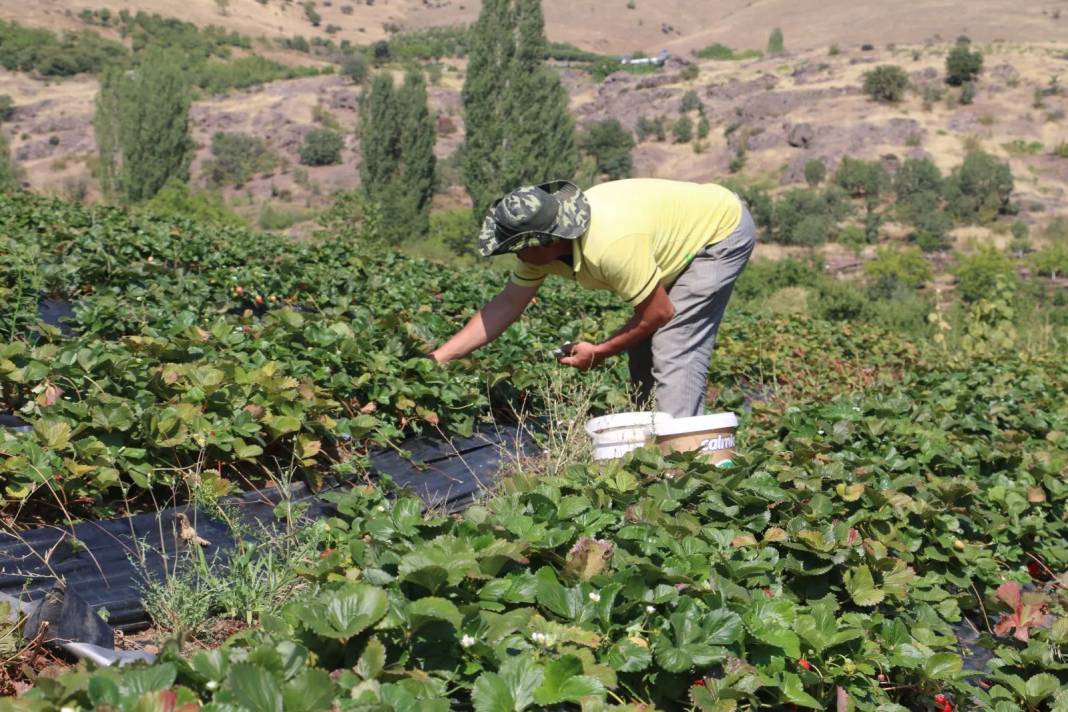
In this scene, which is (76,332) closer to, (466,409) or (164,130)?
(466,409)

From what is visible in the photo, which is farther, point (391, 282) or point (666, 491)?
point (391, 282)

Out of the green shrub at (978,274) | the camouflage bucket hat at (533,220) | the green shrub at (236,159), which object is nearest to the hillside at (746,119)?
the green shrub at (236,159)

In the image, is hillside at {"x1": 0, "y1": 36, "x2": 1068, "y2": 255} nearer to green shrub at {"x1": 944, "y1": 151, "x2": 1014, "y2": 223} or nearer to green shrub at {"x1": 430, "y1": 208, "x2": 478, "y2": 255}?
green shrub at {"x1": 944, "y1": 151, "x2": 1014, "y2": 223}

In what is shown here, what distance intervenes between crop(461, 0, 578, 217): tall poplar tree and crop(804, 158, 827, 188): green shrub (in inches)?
522

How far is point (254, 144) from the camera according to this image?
154ft

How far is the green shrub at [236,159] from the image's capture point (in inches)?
1742

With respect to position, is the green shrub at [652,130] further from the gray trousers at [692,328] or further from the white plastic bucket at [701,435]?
the white plastic bucket at [701,435]

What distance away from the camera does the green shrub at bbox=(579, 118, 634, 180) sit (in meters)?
43.4

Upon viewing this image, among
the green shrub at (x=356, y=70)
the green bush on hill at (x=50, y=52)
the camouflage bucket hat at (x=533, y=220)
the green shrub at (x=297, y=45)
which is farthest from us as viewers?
the green shrub at (x=297, y=45)

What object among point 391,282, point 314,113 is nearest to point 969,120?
point 314,113

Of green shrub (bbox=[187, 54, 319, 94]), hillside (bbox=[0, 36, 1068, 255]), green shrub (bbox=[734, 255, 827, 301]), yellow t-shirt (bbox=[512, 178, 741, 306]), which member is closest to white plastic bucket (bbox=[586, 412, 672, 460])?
yellow t-shirt (bbox=[512, 178, 741, 306])

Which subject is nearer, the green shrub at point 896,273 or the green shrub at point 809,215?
the green shrub at point 896,273

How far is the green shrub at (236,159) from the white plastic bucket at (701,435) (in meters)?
42.8

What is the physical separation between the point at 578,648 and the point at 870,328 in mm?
8665
